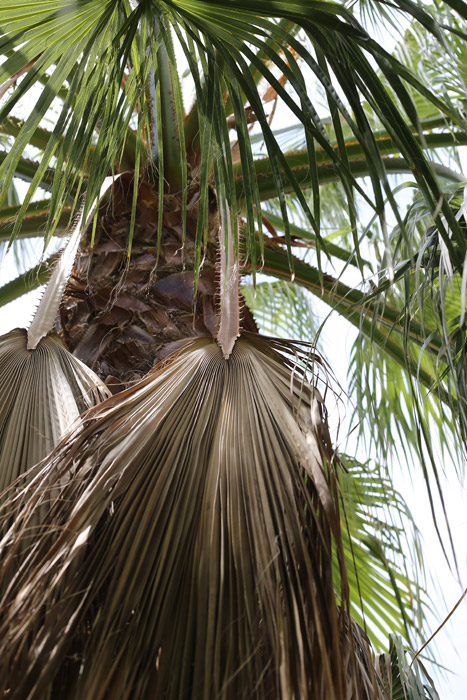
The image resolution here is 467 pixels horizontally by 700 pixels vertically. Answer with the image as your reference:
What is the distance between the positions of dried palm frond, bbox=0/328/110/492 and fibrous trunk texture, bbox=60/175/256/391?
11.2 inches

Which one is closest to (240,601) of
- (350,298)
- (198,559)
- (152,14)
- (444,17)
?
(198,559)

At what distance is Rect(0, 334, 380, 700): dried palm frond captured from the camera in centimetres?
76

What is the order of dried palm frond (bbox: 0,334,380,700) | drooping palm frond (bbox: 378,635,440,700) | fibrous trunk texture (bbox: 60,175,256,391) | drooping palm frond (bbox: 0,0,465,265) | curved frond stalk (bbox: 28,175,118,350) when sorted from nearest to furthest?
1. dried palm frond (bbox: 0,334,380,700)
2. drooping palm frond (bbox: 0,0,465,265)
3. drooping palm frond (bbox: 378,635,440,700)
4. curved frond stalk (bbox: 28,175,118,350)
5. fibrous trunk texture (bbox: 60,175,256,391)

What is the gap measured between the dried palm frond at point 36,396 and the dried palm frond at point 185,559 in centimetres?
11

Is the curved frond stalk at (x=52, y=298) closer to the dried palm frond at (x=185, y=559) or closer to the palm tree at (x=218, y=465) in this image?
the palm tree at (x=218, y=465)

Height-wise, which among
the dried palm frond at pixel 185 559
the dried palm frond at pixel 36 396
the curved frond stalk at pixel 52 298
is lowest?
the dried palm frond at pixel 185 559

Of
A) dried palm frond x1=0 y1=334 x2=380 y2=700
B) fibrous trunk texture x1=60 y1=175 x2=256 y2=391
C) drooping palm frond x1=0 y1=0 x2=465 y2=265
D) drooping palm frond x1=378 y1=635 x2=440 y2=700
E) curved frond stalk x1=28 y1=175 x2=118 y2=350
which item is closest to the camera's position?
dried palm frond x1=0 y1=334 x2=380 y2=700

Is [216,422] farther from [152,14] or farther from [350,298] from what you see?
[350,298]

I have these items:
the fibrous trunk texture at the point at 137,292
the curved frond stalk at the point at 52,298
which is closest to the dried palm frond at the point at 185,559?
the curved frond stalk at the point at 52,298

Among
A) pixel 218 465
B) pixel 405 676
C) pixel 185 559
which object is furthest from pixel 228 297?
pixel 405 676

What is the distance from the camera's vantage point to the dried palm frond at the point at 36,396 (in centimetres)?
113

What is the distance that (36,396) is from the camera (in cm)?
119

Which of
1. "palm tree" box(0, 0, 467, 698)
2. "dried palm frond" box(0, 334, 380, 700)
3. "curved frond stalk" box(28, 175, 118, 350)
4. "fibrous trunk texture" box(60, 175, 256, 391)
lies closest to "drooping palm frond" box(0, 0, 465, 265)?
"palm tree" box(0, 0, 467, 698)

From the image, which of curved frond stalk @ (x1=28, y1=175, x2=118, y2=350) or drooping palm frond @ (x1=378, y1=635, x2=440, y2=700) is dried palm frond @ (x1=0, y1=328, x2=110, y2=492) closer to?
curved frond stalk @ (x1=28, y1=175, x2=118, y2=350)
